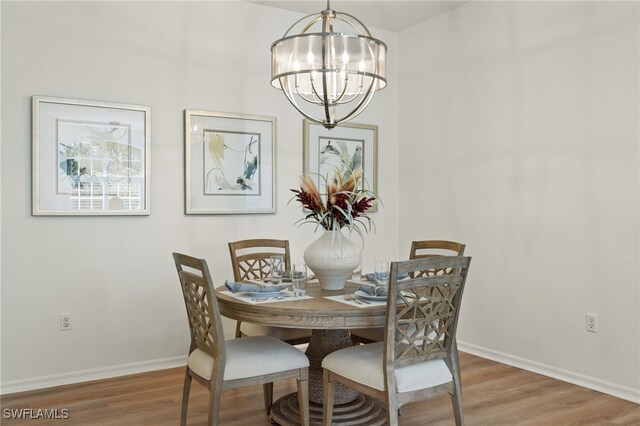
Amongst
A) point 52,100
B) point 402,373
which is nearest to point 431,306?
point 402,373

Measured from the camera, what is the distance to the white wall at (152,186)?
11.5 feet

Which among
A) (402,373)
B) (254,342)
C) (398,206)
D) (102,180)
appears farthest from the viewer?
(398,206)

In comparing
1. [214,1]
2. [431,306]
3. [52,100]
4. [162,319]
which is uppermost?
[214,1]

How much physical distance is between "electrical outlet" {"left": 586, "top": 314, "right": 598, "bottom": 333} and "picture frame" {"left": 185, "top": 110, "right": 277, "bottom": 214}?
2414mm

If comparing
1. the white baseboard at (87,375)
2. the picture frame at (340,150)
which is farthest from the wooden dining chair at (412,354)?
the picture frame at (340,150)

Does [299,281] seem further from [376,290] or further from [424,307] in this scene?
[424,307]

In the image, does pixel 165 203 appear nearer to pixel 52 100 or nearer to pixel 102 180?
pixel 102 180

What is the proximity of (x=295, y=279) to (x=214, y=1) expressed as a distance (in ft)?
8.22

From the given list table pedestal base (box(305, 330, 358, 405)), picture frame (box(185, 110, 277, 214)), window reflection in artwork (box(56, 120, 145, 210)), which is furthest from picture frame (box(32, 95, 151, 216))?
table pedestal base (box(305, 330, 358, 405))

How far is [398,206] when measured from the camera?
17.0 feet

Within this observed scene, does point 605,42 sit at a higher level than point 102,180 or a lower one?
higher

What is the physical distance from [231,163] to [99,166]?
0.97m

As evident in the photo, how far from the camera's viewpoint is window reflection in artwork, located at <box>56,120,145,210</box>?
143 inches

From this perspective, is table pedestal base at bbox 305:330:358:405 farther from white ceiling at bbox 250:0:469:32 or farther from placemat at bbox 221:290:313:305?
white ceiling at bbox 250:0:469:32
